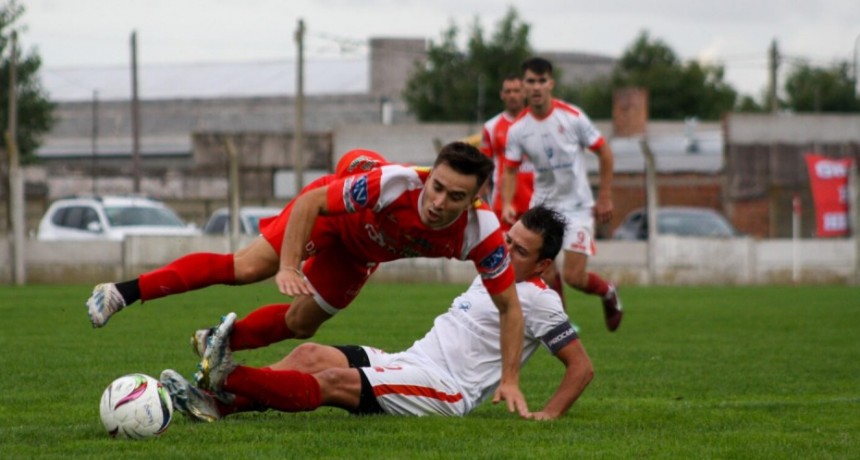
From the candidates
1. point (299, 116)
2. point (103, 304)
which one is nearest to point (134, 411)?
point (103, 304)

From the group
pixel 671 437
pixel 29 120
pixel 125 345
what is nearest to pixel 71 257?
pixel 125 345

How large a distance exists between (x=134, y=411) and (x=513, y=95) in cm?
673

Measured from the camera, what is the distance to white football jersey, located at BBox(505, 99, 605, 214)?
38.4 feet

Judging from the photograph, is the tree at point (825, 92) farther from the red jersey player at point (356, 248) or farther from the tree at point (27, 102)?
the red jersey player at point (356, 248)

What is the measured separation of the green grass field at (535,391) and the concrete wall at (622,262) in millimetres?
5444

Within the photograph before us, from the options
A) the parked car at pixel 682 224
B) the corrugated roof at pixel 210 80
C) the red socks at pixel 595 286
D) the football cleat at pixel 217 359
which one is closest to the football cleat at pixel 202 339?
the football cleat at pixel 217 359

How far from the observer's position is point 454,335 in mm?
7102

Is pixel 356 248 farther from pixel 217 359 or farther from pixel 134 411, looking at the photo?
pixel 134 411

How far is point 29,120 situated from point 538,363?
3807 cm

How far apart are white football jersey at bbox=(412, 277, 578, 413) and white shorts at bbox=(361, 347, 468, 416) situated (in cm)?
7

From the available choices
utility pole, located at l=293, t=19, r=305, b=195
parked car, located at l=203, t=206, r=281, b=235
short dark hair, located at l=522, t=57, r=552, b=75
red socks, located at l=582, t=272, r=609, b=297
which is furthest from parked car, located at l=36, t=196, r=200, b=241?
short dark hair, located at l=522, t=57, r=552, b=75

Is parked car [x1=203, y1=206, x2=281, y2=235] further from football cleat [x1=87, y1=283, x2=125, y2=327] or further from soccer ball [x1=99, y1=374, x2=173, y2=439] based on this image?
soccer ball [x1=99, y1=374, x2=173, y2=439]

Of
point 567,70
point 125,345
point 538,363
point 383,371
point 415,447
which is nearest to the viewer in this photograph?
point 415,447

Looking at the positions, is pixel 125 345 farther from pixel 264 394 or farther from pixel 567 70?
pixel 567 70
